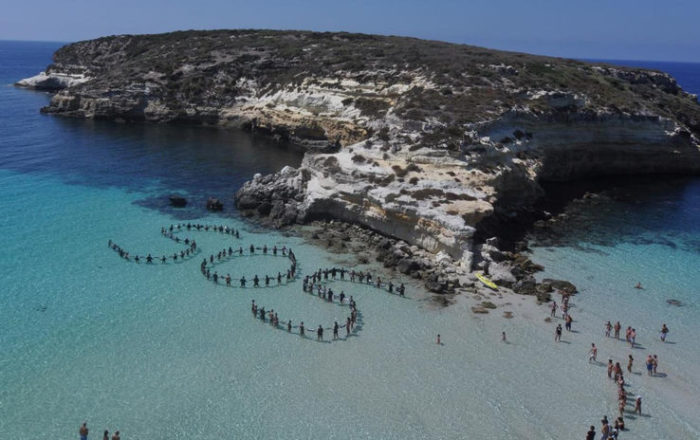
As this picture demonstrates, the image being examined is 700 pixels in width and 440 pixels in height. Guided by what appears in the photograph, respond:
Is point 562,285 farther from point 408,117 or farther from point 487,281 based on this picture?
point 408,117

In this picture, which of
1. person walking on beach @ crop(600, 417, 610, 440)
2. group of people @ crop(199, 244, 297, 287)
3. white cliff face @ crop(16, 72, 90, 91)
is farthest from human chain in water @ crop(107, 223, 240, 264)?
white cliff face @ crop(16, 72, 90, 91)

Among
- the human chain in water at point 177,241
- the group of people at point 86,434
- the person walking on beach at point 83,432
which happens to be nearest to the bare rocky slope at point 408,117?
the human chain in water at point 177,241

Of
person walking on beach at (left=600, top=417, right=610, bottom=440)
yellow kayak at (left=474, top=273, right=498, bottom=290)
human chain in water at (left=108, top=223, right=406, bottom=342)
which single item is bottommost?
person walking on beach at (left=600, top=417, right=610, bottom=440)

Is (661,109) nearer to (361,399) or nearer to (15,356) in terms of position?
(361,399)

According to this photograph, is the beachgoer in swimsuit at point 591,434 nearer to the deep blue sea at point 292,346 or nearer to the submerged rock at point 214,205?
the deep blue sea at point 292,346

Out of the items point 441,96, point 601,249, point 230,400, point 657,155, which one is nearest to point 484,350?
point 230,400

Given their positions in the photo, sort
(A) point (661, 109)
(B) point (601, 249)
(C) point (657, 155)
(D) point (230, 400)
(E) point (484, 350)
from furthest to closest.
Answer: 1. (A) point (661, 109)
2. (C) point (657, 155)
3. (B) point (601, 249)
4. (E) point (484, 350)
5. (D) point (230, 400)

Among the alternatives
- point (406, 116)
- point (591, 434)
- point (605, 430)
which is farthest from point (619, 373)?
point (406, 116)

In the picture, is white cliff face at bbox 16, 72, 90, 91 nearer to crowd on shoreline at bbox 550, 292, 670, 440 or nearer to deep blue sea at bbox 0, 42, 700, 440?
deep blue sea at bbox 0, 42, 700, 440
